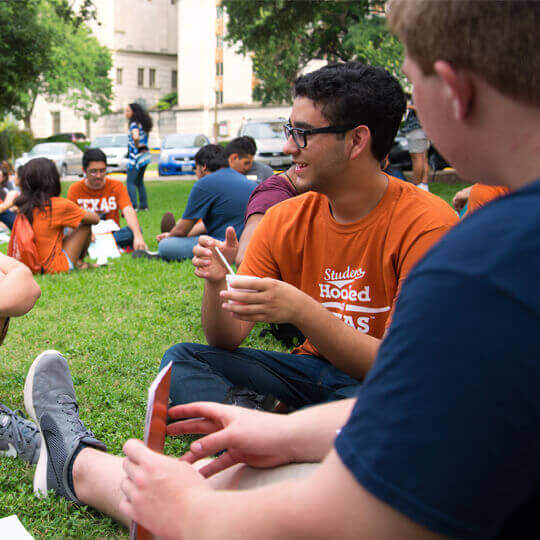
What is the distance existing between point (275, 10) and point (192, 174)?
28.9ft

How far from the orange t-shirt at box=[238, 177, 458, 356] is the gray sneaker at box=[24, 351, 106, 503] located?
33.6 inches

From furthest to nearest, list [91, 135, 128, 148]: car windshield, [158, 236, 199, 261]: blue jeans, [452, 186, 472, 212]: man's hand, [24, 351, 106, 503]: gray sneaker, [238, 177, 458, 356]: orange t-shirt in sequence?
[91, 135, 128, 148]: car windshield → [158, 236, 199, 261]: blue jeans → [452, 186, 472, 212]: man's hand → [238, 177, 458, 356]: orange t-shirt → [24, 351, 106, 503]: gray sneaker

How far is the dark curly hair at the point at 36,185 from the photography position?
249 inches

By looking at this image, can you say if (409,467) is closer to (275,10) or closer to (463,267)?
(463,267)

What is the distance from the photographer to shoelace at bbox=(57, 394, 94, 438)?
7.75ft

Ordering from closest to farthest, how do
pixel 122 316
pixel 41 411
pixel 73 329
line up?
1. pixel 41 411
2. pixel 73 329
3. pixel 122 316

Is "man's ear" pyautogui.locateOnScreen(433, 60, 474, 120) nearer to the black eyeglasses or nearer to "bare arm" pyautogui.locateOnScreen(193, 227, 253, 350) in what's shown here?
"bare arm" pyautogui.locateOnScreen(193, 227, 253, 350)

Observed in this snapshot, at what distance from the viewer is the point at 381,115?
2.64 metres

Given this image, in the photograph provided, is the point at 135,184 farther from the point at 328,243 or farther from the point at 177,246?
the point at 328,243

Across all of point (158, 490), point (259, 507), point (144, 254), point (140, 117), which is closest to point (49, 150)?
point (140, 117)

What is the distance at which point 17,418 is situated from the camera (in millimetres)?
2771

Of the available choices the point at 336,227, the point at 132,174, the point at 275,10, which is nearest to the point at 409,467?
the point at 336,227

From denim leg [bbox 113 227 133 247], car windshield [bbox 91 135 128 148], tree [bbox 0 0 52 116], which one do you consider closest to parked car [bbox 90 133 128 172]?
car windshield [bbox 91 135 128 148]

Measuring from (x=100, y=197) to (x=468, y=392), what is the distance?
7.59 metres
